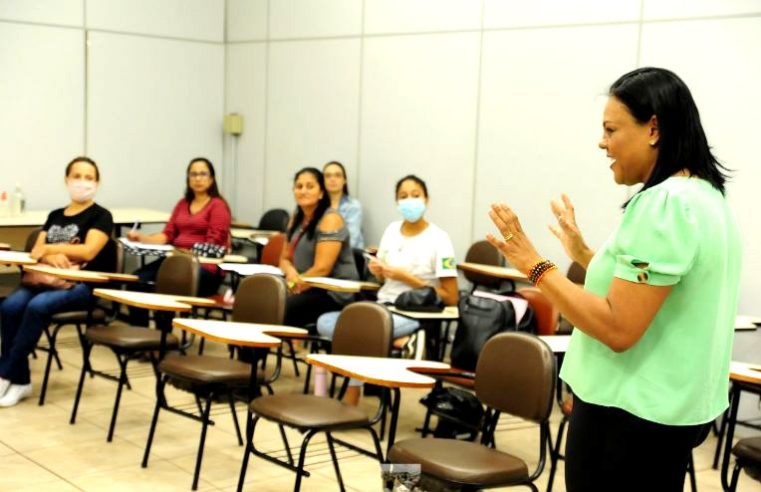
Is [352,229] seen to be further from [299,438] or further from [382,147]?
[299,438]

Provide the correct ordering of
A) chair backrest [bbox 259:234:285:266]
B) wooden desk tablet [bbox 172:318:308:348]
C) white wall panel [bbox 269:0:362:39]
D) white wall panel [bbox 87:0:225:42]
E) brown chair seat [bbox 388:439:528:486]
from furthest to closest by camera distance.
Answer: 1. white wall panel [bbox 87:0:225:42]
2. white wall panel [bbox 269:0:362:39]
3. chair backrest [bbox 259:234:285:266]
4. wooden desk tablet [bbox 172:318:308:348]
5. brown chair seat [bbox 388:439:528:486]

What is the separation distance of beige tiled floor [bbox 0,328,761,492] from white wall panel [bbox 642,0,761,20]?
2554 mm

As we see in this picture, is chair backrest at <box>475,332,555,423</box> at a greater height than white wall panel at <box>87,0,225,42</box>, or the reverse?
white wall panel at <box>87,0,225,42</box>

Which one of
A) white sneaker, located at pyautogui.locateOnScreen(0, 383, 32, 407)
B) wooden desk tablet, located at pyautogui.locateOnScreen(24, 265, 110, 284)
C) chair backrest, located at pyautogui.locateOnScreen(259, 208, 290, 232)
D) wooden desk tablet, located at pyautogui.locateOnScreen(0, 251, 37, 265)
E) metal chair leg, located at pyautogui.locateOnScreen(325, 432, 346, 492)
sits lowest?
white sneaker, located at pyautogui.locateOnScreen(0, 383, 32, 407)

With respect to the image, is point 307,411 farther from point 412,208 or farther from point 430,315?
point 412,208

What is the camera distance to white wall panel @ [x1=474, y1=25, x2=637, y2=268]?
6355 mm

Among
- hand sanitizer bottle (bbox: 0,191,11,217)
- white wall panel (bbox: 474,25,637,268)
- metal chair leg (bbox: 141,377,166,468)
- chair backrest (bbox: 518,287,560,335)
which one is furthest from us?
hand sanitizer bottle (bbox: 0,191,11,217)

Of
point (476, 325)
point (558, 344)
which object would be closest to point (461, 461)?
point (558, 344)

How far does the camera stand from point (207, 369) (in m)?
4.38

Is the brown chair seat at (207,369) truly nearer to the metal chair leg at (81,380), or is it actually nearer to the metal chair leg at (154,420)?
the metal chair leg at (154,420)

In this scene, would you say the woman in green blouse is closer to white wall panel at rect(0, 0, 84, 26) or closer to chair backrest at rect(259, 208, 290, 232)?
chair backrest at rect(259, 208, 290, 232)

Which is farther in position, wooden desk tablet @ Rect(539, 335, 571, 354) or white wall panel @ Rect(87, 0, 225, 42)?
white wall panel @ Rect(87, 0, 225, 42)

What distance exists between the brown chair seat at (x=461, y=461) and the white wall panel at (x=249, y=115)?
6107mm

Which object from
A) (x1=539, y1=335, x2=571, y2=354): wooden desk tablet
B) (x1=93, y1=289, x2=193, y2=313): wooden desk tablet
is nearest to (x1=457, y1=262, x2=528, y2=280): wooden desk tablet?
(x1=539, y1=335, x2=571, y2=354): wooden desk tablet
